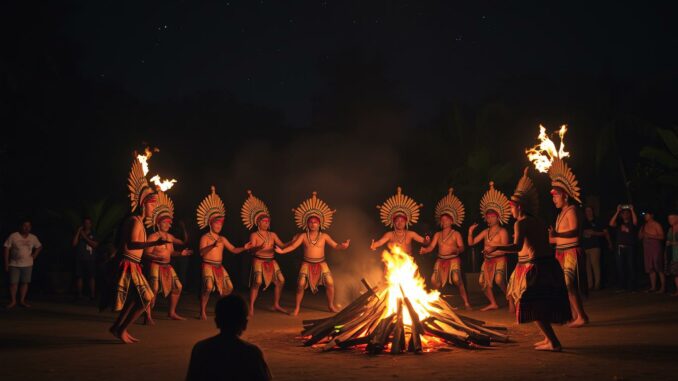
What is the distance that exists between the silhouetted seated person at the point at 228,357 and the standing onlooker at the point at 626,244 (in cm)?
1212

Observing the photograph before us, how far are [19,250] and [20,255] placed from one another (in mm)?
93

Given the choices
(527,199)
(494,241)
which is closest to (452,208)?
(494,241)

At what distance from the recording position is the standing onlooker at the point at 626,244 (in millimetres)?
14383

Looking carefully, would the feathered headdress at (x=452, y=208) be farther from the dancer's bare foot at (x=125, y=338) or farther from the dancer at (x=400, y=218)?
the dancer's bare foot at (x=125, y=338)

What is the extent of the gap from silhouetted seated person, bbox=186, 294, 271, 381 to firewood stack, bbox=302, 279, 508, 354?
4254 millimetres

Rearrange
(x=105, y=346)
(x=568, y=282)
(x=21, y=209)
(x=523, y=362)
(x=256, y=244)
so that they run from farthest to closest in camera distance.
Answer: (x=21, y=209)
(x=256, y=244)
(x=568, y=282)
(x=105, y=346)
(x=523, y=362)

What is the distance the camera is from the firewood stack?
7984mm

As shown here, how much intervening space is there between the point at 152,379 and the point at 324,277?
22.4 feet

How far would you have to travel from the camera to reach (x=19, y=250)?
43.7ft

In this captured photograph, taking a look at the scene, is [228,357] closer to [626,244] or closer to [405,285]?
[405,285]

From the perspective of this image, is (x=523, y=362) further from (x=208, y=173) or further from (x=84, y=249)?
(x=208, y=173)

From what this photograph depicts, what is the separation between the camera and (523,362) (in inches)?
279

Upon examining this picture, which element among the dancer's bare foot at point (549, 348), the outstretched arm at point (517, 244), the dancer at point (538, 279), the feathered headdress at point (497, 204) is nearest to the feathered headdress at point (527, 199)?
the dancer at point (538, 279)

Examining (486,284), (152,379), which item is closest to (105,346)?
(152,379)
